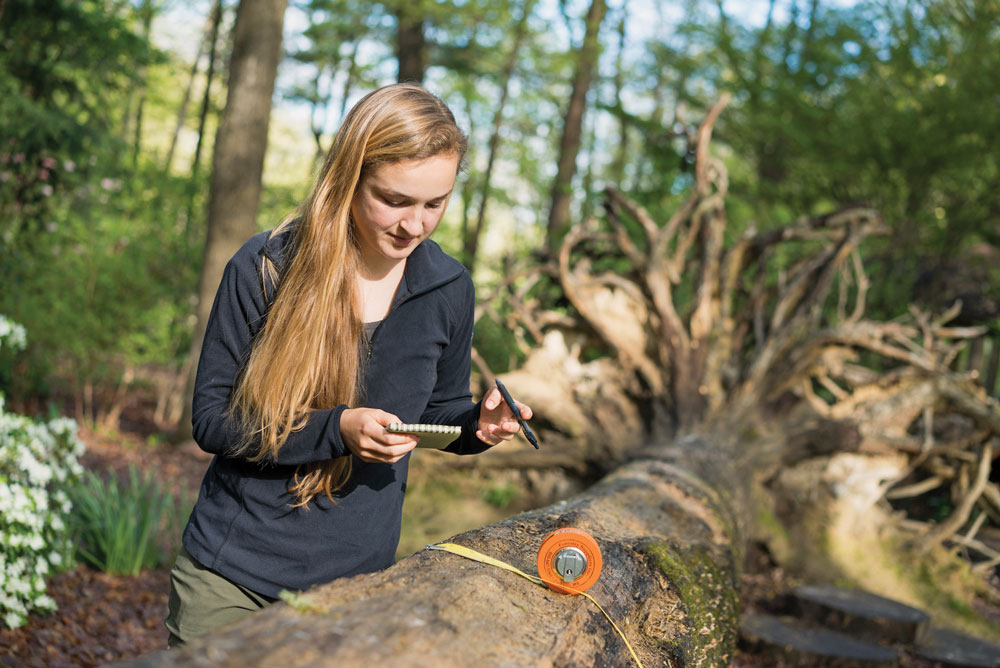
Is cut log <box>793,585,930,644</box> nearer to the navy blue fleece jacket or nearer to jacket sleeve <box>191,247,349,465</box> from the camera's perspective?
the navy blue fleece jacket

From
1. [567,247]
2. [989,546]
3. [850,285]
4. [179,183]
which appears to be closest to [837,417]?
[989,546]

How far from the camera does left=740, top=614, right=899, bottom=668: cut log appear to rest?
4.27 m

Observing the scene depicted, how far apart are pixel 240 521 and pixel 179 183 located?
33.4ft

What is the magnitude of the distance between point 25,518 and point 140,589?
129cm

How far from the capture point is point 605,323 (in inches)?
259

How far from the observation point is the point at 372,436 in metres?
1.71

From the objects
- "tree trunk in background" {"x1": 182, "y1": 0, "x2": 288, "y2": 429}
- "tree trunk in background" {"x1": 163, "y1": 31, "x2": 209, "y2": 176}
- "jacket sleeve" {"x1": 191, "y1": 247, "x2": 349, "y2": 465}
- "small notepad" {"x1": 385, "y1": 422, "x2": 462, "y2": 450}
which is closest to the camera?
"small notepad" {"x1": 385, "y1": 422, "x2": 462, "y2": 450}

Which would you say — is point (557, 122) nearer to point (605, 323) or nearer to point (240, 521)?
point (605, 323)

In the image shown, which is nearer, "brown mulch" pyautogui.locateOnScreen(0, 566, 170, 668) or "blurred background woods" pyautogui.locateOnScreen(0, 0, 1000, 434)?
"brown mulch" pyautogui.locateOnScreen(0, 566, 170, 668)

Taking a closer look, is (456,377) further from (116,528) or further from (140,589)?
(140,589)

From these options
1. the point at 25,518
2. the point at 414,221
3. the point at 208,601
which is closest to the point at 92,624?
the point at 25,518

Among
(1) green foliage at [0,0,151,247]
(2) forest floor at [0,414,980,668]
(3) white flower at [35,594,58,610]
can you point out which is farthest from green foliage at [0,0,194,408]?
(3) white flower at [35,594,58,610]

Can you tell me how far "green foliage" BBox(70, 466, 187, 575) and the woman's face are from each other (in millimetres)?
3159

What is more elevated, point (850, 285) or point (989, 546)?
point (850, 285)
